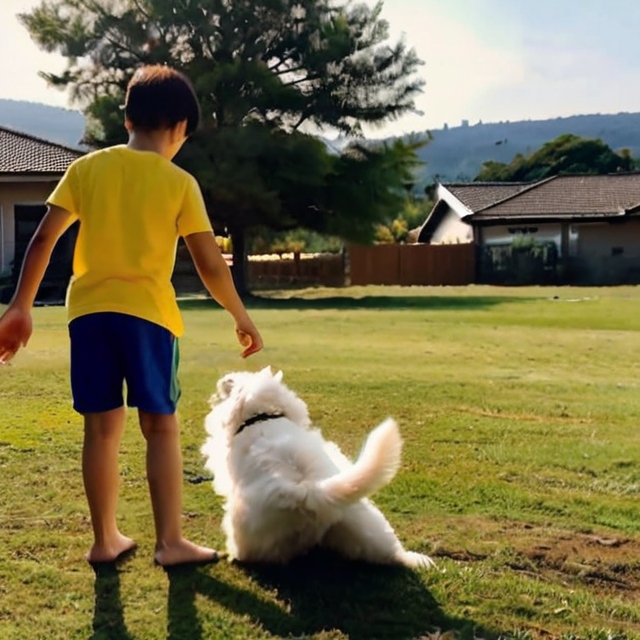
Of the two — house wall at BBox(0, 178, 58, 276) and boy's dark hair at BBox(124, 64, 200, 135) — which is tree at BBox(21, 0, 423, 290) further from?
boy's dark hair at BBox(124, 64, 200, 135)

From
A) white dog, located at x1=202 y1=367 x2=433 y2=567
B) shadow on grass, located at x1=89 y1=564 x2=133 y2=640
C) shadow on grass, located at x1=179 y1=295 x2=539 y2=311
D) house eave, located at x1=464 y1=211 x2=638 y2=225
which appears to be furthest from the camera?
→ house eave, located at x1=464 y1=211 x2=638 y2=225

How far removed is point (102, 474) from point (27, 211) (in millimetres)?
26432

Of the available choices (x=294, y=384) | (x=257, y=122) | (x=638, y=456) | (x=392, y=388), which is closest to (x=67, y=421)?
(x=294, y=384)

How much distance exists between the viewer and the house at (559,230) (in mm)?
37938

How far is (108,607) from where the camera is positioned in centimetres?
303

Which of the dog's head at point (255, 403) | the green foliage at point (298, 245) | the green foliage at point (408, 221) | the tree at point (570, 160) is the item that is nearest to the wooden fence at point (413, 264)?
the green foliage at point (298, 245)

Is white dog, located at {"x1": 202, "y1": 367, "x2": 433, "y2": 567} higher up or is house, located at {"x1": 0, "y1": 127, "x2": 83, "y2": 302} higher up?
house, located at {"x1": 0, "y1": 127, "x2": 83, "y2": 302}

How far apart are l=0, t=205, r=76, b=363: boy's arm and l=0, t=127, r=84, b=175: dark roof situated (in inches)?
987

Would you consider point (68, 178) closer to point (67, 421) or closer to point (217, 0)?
point (67, 421)

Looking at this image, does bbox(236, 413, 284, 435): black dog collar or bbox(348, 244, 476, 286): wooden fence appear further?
bbox(348, 244, 476, 286): wooden fence

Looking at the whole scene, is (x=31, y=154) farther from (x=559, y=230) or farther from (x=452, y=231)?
(x=452, y=231)

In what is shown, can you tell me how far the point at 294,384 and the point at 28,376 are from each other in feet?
8.03

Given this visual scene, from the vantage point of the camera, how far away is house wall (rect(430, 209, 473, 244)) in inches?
1769

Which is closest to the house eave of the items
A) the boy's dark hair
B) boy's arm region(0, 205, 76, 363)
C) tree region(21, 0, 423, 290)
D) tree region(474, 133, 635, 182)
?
tree region(21, 0, 423, 290)
